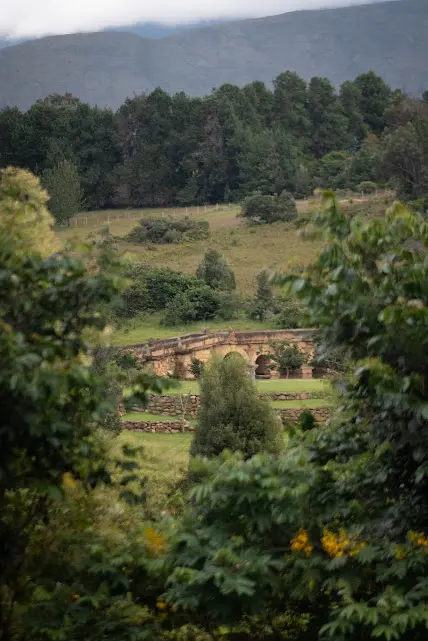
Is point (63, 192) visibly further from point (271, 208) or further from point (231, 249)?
point (271, 208)

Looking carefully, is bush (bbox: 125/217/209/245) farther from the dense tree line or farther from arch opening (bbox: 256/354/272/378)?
arch opening (bbox: 256/354/272/378)

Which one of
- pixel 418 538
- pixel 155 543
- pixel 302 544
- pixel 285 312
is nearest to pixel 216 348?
pixel 285 312

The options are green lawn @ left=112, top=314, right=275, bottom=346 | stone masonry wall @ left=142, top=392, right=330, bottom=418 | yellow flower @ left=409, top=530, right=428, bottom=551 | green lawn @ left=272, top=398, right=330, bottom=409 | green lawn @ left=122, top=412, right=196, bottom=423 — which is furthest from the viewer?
green lawn @ left=112, top=314, right=275, bottom=346

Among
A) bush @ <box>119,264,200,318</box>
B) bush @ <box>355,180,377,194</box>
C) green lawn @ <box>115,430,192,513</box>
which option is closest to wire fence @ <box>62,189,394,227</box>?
bush @ <box>355,180,377,194</box>

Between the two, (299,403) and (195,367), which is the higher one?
(299,403)

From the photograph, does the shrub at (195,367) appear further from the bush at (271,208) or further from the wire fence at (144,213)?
the wire fence at (144,213)

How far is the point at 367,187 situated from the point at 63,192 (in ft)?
51.6

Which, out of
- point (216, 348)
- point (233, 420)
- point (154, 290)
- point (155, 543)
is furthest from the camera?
point (154, 290)

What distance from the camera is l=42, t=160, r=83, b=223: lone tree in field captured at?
183 ft

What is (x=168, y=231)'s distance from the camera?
53625 mm

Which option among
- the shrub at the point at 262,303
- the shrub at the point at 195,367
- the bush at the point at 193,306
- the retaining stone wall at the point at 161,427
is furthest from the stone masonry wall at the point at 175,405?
the bush at the point at 193,306

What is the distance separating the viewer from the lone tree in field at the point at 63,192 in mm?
55688

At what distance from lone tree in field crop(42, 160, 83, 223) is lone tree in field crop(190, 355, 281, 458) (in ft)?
124

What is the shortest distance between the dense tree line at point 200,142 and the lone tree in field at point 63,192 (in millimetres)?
5607
